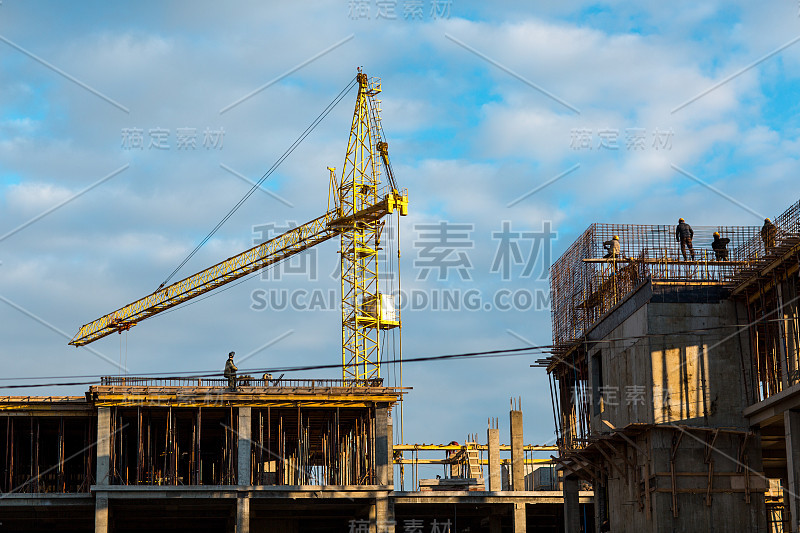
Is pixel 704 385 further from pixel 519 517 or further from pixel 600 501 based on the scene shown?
pixel 519 517

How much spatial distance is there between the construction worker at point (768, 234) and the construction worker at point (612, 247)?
8.06 metres

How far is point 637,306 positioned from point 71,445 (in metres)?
40.4

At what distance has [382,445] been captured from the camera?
5825 cm

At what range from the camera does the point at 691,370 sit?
141 ft

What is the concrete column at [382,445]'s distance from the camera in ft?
189

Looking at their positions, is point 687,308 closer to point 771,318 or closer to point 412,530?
point 771,318

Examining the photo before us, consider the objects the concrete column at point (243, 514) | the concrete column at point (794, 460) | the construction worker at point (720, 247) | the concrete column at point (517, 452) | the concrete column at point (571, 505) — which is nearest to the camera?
the concrete column at point (794, 460)

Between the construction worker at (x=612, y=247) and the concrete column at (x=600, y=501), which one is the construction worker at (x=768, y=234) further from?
the concrete column at (x=600, y=501)

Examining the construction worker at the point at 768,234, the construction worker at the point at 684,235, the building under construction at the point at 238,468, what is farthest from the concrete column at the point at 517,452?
the construction worker at the point at 768,234

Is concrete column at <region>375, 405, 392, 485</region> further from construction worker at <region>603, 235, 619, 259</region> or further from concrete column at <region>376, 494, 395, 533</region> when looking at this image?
construction worker at <region>603, 235, 619, 259</region>

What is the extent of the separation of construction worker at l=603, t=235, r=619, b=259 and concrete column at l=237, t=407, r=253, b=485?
823 inches

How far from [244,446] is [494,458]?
50.2 feet

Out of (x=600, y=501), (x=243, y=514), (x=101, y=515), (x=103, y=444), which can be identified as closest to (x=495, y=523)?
(x=600, y=501)

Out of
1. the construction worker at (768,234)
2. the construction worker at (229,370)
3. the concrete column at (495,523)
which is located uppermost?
the construction worker at (768,234)
